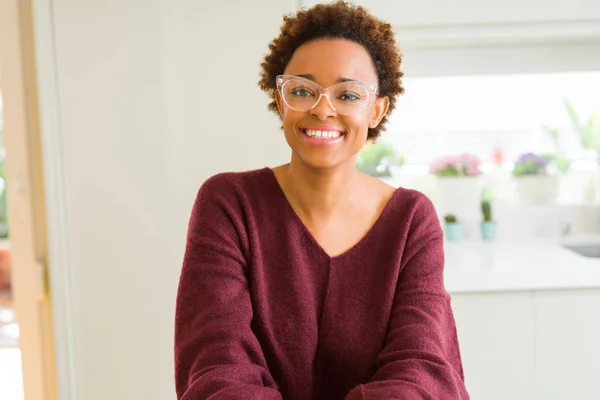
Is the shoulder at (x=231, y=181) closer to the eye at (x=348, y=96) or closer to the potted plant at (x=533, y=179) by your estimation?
the eye at (x=348, y=96)

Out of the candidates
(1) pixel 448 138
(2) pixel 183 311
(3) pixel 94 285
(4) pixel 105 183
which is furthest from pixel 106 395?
(1) pixel 448 138

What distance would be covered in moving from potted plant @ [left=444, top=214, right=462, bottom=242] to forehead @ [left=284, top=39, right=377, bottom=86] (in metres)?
1.25

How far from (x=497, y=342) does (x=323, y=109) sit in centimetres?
113

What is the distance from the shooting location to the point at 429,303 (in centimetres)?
111

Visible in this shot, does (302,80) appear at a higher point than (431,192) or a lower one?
higher

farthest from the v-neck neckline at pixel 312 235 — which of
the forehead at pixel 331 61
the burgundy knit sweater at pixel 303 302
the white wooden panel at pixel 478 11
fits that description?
the white wooden panel at pixel 478 11

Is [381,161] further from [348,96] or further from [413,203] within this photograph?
[348,96]

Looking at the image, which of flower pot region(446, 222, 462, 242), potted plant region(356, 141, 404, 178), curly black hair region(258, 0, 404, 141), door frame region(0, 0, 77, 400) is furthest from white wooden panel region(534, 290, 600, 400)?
door frame region(0, 0, 77, 400)

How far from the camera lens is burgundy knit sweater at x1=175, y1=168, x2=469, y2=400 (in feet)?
3.38

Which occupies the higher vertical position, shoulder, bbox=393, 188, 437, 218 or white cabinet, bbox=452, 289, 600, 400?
shoulder, bbox=393, 188, 437, 218

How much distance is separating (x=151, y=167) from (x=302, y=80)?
92 centimetres

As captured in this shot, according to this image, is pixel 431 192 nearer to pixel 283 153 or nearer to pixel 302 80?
pixel 283 153

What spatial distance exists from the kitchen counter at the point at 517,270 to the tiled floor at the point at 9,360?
2.02m

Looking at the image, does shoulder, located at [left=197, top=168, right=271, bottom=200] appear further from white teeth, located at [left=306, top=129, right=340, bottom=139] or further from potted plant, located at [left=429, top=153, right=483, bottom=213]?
potted plant, located at [left=429, top=153, right=483, bottom=213]
